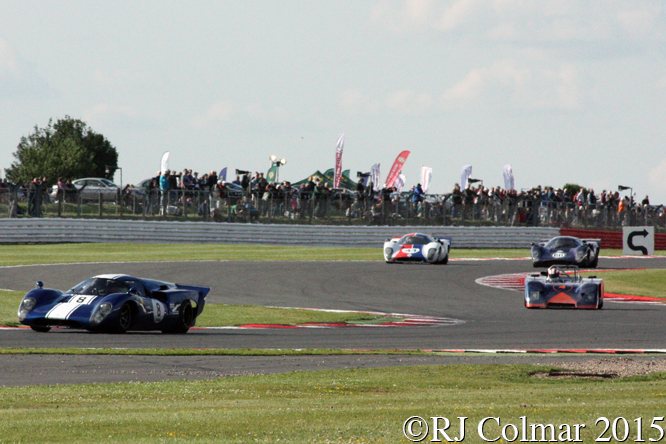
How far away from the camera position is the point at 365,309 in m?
18.8

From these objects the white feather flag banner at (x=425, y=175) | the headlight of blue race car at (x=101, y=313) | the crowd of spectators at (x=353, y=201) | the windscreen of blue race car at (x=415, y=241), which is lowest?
the headlight of blue race car at (x=101, y=313)

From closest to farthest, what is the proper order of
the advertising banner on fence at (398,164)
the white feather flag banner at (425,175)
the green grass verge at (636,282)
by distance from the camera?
the green grass verge at (636,282)
the advertising banner on fence at (398,164)
the white feather flag banner at (425,175)

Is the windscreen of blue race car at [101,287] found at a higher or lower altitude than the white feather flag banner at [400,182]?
lower

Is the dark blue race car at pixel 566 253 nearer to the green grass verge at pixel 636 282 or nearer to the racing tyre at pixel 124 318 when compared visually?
the green grass verge at pixel 636 282

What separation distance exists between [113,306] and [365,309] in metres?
6.15

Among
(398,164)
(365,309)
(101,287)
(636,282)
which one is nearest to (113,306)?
(101,287)

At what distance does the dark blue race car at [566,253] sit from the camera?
3012 centimetres

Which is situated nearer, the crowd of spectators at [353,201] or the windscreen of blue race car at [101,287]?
the windscreen of blue race car at [101,287]

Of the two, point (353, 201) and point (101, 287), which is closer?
point (101, 287)

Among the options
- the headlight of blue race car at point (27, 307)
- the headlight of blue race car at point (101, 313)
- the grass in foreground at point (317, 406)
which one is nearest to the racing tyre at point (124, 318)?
the headlight of blue race car at point (101, 313)

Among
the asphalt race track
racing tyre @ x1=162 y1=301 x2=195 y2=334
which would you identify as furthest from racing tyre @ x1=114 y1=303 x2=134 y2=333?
racing tyre @ x1=162 y1=301 x2=195 y2=334

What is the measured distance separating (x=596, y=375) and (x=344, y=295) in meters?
11.6

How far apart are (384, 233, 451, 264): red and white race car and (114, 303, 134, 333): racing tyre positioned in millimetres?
17092

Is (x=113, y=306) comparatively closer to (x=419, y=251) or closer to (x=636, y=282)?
(x=636, y=282)
